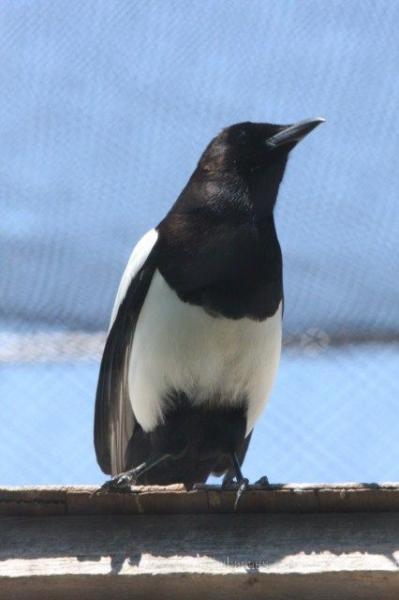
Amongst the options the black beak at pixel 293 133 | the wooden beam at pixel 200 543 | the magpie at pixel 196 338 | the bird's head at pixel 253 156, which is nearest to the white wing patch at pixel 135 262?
the magpie at pixel 196 338

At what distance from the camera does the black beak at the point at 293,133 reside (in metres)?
2.42

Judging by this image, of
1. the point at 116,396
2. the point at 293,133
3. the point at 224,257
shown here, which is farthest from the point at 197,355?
the point at 293,133

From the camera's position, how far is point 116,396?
2566 millimetres

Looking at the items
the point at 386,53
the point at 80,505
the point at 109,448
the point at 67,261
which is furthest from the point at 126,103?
the point at 80,505

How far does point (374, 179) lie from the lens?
2.46m

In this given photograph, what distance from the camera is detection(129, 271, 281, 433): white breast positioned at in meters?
2.30

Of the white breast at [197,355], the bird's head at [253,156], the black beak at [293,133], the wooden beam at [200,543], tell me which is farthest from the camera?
the bird's head at [253,156]

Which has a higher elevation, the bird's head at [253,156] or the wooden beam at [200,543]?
the bird's head at [253,156]

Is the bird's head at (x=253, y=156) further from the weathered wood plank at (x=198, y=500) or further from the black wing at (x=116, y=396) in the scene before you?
the weathered wood plank at (x=198, y=500)

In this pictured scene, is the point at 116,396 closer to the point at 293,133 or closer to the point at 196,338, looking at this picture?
the point at 196,338

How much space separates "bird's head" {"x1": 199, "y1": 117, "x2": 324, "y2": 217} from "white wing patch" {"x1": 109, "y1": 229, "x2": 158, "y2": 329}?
0.66 feet

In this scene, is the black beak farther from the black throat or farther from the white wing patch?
the white wing patch

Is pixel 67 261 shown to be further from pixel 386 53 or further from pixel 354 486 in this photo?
pixel 354 486

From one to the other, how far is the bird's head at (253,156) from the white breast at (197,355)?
303mm
